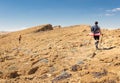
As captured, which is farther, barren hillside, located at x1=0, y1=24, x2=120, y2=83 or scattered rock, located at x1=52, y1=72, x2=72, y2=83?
scattered rock, located at x1=52, y1=72, x2=72, y2=83

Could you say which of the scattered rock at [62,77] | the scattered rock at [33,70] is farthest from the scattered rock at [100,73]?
the scattered rock at [33,70]

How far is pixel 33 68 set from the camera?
18.6m

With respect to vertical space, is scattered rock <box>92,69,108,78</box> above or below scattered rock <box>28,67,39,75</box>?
above

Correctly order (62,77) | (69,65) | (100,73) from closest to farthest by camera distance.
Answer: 1. (100,73)
2. (62,77)
3. (69,65)

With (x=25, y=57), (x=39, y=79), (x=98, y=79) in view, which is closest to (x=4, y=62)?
(x=25, y=57)

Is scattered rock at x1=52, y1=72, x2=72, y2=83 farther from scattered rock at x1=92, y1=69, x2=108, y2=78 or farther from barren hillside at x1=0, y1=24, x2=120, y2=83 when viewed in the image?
scattered rock at x1=92, y1=69, x2=108, y2=78

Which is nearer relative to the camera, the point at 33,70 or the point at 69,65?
the point at 69,65

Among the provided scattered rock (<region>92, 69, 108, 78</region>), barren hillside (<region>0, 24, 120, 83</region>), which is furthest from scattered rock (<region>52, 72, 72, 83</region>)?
scattered rock (<region>92, 69, 108, 78</region>)

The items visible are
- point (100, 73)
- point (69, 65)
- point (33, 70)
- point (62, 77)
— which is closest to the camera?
point (100, 73)

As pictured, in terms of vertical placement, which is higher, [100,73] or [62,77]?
[100,73]

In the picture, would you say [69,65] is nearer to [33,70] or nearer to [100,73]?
[33,70]

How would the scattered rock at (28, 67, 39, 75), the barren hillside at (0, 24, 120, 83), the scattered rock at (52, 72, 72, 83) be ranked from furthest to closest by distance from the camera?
the scattered rock at (28, 67, 39, 75) → the scattered rock at (52, 72, 72, 83) → the barren hillside at (0, 24, 120, 83)

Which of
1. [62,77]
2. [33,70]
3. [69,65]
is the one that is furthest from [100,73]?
[33,70]

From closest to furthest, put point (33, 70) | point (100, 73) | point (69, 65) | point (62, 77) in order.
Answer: point (100, 73) → point (62, 77) → point (69, 65) → point (33, 70)
